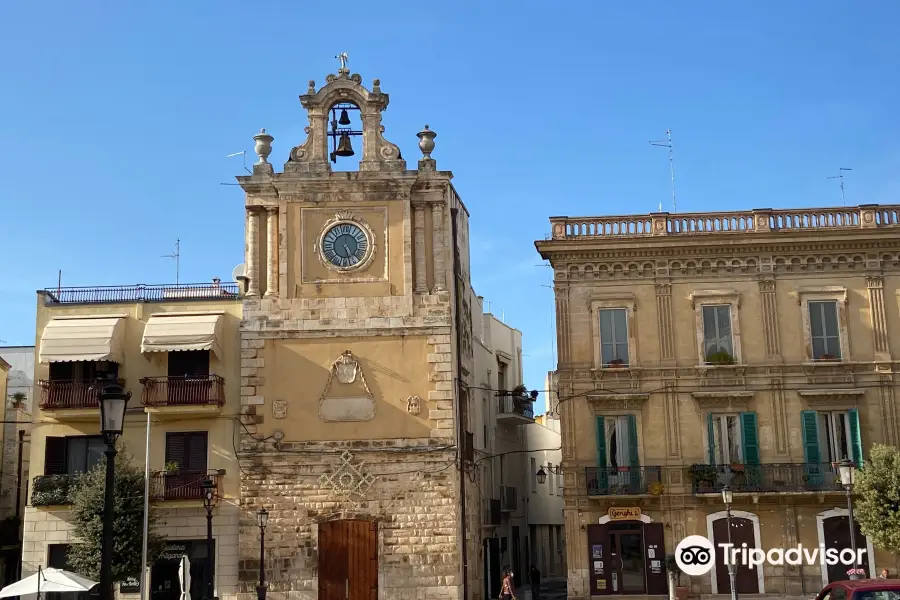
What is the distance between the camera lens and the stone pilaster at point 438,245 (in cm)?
3134

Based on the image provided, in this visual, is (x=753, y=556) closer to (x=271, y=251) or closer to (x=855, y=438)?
(x=855, y=438)

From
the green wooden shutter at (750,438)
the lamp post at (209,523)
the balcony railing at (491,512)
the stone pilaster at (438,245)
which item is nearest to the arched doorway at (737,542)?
the green wooden shutter at (750,438)

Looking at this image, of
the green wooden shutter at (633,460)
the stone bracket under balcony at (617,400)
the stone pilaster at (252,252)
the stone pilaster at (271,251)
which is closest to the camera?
the green wooden shutter at (633,460)

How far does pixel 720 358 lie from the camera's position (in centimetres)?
3189

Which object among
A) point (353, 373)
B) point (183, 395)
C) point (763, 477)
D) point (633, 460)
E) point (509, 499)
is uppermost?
point (353, 373)

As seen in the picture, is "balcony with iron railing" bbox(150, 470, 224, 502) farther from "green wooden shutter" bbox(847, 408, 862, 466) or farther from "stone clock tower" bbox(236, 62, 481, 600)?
"green wooden shutter" bbox(847, 408, 862, 466)

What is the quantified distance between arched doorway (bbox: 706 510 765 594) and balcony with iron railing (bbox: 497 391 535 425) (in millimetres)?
10280

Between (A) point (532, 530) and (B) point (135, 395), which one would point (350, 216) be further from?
(A) point (532, 530)

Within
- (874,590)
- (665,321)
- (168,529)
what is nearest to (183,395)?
(168,529)

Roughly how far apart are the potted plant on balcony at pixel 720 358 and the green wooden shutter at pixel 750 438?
1.57 metres

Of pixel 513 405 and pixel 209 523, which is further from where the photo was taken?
pixel 513 405

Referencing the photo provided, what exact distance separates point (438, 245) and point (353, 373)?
4433 mm

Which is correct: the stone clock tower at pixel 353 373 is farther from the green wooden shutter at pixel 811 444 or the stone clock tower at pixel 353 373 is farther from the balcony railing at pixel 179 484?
the green wooden shutter at pixel 811 444

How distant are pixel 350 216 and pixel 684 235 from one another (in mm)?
9899
